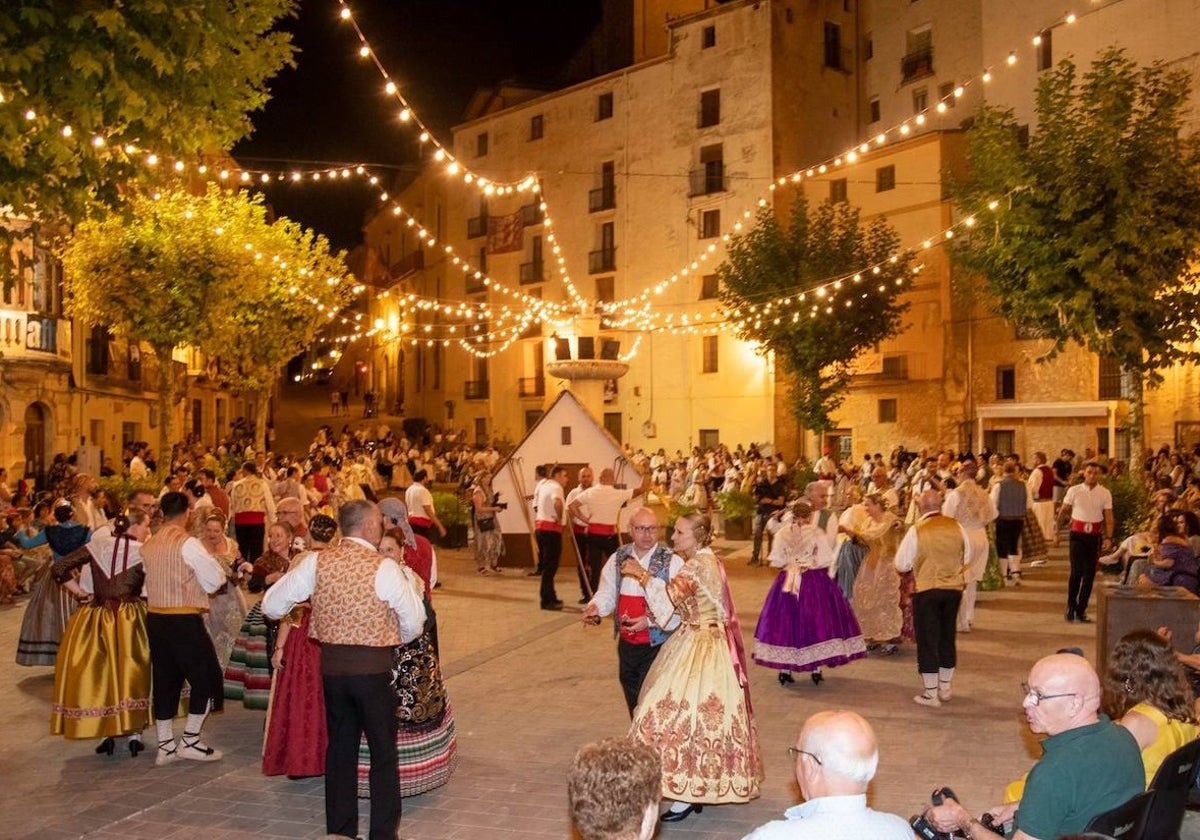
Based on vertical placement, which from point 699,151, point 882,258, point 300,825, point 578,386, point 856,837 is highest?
point 699,151

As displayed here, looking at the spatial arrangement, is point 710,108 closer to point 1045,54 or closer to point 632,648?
point 1045,54

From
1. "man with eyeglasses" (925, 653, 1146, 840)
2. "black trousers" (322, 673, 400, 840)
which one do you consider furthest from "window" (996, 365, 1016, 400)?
"man with eyeglasses" (925, 653, 1146, 840)

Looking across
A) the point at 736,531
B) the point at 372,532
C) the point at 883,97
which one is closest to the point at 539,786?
the point at 372,532

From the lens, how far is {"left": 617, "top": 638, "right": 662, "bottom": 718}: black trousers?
6.65 metres

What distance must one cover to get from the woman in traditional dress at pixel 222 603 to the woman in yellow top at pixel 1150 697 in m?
6.95

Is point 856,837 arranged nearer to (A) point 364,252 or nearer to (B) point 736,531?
(B) point 736,531

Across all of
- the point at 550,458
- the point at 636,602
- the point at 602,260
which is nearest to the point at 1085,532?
the point at 636,602

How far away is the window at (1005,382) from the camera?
3100 centimetres

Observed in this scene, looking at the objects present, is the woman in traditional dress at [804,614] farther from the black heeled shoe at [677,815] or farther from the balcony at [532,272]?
the balcony at [532,272]

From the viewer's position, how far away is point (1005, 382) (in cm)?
3119

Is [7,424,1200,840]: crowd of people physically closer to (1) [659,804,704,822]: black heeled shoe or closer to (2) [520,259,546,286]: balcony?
(1) [659,804,704,822]: black heeled shoe

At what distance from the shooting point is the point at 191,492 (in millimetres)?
13695

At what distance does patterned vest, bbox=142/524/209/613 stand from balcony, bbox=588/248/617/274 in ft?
110

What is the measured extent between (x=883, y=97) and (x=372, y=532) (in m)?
36.0
